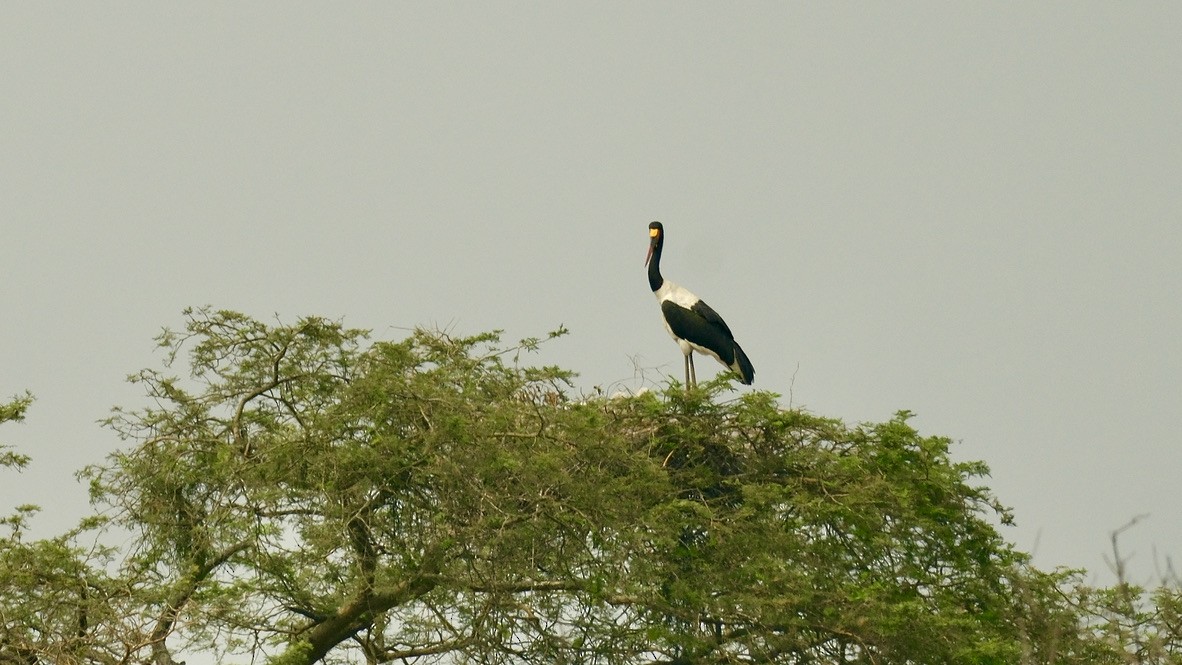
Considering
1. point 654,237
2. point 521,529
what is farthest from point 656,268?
point 521,529

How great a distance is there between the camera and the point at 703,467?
14.6m

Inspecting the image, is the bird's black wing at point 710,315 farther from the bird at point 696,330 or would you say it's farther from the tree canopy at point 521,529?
the tree canopy at point 521,529

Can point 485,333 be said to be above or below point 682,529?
above

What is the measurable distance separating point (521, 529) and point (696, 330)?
6.26 meters

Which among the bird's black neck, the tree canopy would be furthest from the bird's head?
the tree canopy

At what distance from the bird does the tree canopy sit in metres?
3.78

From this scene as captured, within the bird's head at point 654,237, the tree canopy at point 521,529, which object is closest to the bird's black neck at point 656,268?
the bird's head at point 654,237

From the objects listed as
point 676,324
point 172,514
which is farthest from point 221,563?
point 676,324

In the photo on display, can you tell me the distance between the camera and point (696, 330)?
1902 centimetres

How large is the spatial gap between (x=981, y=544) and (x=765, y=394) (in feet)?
8.06

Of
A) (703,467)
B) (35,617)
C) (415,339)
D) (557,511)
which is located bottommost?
(35,617)

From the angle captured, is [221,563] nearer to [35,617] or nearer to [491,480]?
[35,617]

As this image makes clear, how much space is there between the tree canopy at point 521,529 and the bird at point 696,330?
3.78 meters

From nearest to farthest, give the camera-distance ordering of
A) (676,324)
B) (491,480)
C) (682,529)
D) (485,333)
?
(491,480), (682,529), (485,333), (676,324)
